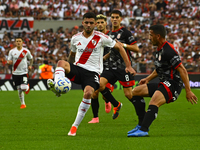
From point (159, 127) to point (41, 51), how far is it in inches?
699

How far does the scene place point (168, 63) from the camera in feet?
19.7

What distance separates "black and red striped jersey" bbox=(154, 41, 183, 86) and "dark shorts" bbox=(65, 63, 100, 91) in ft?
3.77

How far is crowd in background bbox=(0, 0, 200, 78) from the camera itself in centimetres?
2386

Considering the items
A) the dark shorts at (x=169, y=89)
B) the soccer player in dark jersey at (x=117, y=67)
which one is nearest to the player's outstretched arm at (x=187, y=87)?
the dark shorts at (x=169, y=89)

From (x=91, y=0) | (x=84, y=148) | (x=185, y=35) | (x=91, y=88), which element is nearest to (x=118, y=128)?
(x=91, y=88)

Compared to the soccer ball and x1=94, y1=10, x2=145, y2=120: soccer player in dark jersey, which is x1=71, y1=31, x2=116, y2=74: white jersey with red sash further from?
x1=94, y1=10, x2=145, y2=120: soccer player in dark jersey

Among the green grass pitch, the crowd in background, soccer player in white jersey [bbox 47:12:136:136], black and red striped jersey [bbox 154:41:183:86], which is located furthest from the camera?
the crowd in background

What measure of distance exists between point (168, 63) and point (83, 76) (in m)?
1.55

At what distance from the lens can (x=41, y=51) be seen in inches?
947

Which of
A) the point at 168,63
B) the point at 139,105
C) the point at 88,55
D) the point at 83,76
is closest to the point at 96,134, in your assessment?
the point at 139,105

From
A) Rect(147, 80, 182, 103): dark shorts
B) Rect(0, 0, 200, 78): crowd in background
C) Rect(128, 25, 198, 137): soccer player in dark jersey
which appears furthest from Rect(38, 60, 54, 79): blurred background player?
Rect(147, 80, 182, 103): dark shorts

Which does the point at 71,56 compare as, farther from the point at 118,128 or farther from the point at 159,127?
the point at 159,127

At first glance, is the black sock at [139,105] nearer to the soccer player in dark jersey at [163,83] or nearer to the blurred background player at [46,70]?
the soccer player in dark jersey at [163,83]

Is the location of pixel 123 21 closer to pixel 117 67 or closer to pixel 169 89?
pixel 117 67
